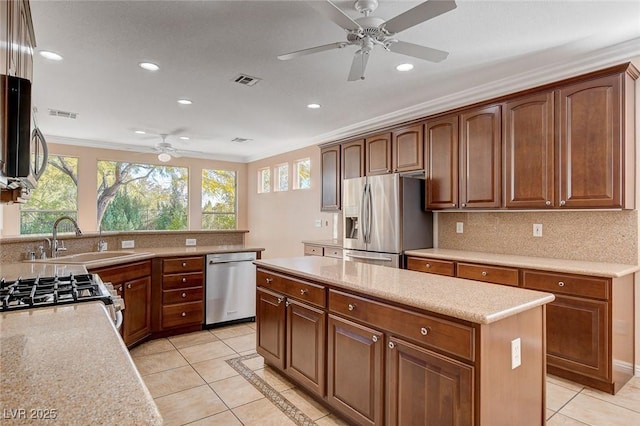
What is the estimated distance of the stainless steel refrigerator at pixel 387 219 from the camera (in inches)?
153

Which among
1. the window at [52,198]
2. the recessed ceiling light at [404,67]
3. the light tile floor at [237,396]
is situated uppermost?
the recessed ceiling light at [404,67]

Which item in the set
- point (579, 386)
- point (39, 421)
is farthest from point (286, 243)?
point (39, 421)

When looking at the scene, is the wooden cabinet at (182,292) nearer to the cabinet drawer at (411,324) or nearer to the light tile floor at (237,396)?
the light tile floor at (237,396)

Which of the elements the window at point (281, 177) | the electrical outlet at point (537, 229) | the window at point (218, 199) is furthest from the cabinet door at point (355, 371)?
the window at point (218, 199)

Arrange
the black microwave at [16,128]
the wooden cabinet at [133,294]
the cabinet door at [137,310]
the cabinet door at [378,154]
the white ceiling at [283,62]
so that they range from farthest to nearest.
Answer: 1. the cabinet door at [378,154]
2. the cabinet door at [137,310]
3. the wooden cabinet at [133,294]
4. the white ceiling at [283,62]
5. the black microwave at [16,128]

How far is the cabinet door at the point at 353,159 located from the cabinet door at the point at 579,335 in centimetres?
270

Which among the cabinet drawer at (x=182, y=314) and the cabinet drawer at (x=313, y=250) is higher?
the cabinet drawer at (x=313, y=250)

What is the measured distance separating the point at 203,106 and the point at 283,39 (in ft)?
6.63

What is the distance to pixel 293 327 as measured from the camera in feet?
8.21

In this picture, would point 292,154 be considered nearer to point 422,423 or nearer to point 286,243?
point 286,243

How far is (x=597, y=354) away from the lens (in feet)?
8.40

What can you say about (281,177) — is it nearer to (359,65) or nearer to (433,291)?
(359,65)

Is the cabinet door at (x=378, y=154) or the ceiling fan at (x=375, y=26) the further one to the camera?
the cabinet door at (x=378, y=154)

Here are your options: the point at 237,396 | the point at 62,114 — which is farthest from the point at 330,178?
the point at 62,114
